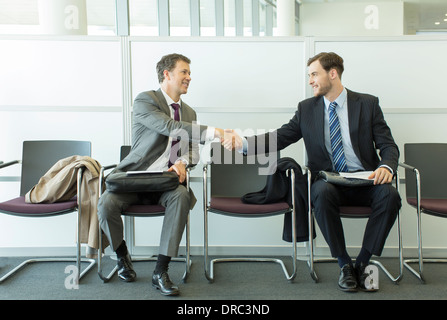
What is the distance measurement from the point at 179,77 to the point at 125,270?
129 cm

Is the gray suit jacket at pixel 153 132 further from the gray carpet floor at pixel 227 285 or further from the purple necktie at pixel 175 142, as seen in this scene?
the gray carpet floor at pixel 227 285

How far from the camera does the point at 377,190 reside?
259 cm

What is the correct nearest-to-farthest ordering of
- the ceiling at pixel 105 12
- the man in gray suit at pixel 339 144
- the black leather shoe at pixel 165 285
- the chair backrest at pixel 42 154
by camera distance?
the black leather shoe at pixel 165 285 < the man in gray suit at pixel 339 144 < the chair backrest at pixel 42 154 < the ceiling at pixel 105 12

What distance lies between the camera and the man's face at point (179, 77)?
2.87m

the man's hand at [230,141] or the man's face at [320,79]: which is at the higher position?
the man's face at [320,79]

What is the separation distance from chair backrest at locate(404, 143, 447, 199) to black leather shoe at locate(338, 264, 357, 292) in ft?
2.84

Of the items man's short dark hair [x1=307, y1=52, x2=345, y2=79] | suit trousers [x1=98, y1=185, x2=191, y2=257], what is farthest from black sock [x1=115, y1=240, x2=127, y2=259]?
man's short dark hair [x1=307, y1=52, x2=345, y2=79]

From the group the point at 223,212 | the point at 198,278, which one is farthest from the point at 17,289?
the point at 223,212

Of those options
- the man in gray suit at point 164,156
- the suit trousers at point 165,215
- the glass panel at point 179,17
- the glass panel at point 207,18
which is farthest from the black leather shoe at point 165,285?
the glass panel at point 207,18

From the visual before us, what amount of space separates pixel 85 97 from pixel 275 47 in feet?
4.84

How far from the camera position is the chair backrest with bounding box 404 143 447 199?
9.76ft

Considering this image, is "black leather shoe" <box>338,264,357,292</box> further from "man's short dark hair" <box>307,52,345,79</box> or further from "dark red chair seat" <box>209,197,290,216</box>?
"man's short dark hair" <box>307,52,345,79</box>

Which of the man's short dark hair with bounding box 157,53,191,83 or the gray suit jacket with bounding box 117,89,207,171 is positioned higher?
the man's short dark hair with bounding box 157,53,191,83

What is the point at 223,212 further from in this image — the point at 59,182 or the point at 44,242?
the point at 44,242
